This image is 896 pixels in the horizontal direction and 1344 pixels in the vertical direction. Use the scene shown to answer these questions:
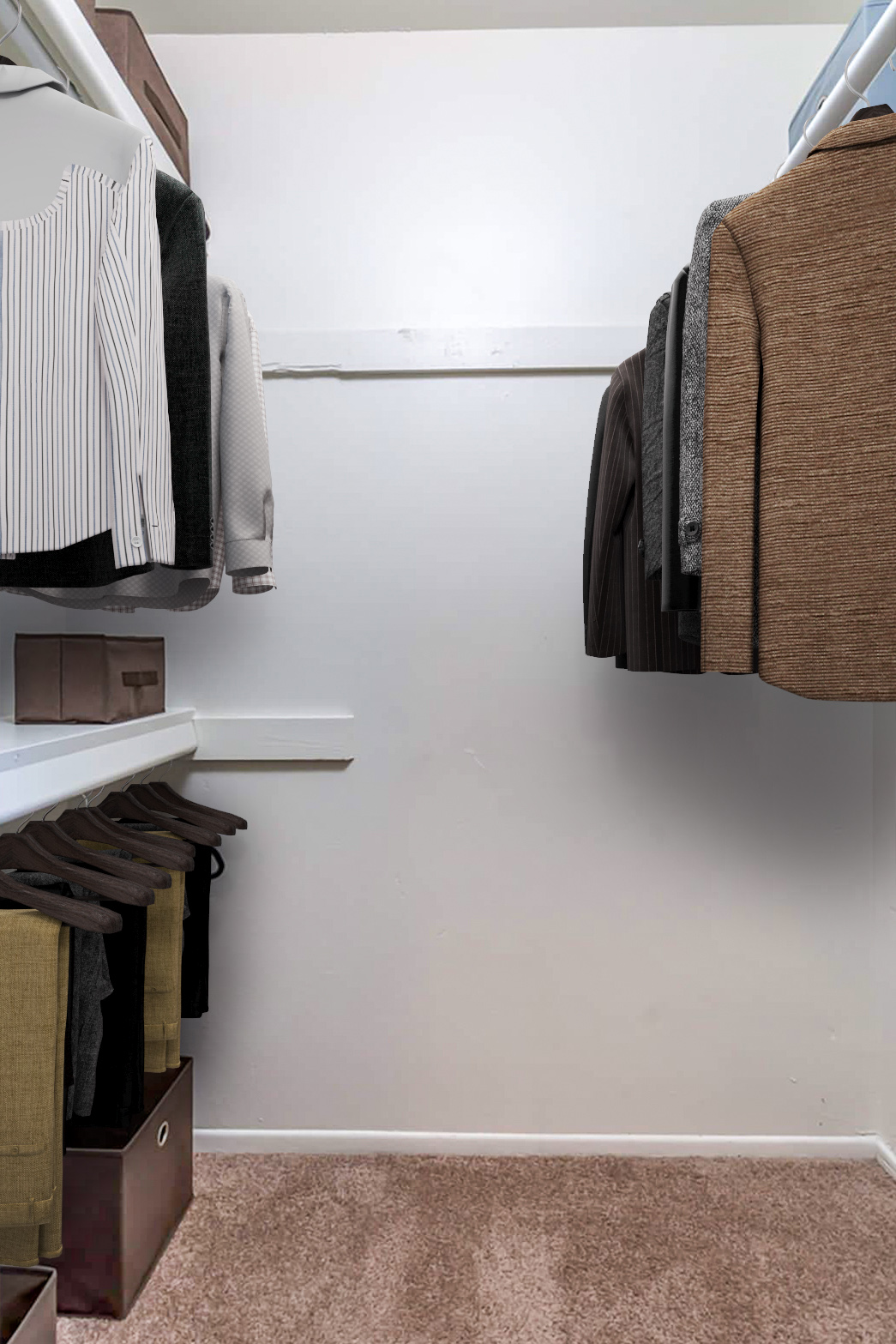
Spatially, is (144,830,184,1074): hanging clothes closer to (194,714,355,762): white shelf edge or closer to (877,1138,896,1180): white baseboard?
(194,714,355,762): white shelf edge

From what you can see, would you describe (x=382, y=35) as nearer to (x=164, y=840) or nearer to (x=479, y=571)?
(x=479, y=571)

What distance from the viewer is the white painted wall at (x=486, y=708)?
195 cm

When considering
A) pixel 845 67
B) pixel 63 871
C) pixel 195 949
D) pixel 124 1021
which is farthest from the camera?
pixel 195 949

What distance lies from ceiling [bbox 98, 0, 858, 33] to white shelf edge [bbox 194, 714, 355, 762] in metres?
1.56

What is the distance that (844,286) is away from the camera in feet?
3.51

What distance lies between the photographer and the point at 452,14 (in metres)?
1.91

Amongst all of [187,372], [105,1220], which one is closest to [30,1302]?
[105,1220]

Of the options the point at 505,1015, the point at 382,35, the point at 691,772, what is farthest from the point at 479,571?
the point at 382,35

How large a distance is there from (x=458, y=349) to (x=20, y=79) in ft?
3.16

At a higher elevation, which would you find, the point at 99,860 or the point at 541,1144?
the point at 99,860

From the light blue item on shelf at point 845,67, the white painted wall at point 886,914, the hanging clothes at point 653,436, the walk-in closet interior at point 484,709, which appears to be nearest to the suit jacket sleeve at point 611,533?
the hanging clothes at point 653,436

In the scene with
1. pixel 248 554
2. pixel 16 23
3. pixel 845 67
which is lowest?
pixel 248 554

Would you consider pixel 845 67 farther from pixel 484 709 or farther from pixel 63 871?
pixel 63 871

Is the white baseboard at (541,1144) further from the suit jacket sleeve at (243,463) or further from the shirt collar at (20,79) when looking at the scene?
the shirt collar at (20,79)
